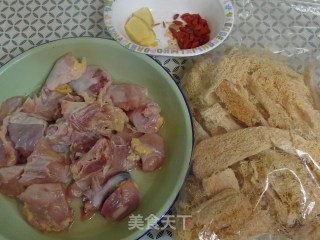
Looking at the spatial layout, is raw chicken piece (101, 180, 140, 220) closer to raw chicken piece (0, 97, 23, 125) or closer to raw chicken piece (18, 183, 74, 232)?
raw chicken piece (18, 183, 74, 232)

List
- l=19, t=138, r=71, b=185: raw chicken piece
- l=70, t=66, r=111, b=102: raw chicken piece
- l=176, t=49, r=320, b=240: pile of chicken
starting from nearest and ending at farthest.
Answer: l=176, t=49, r=320, b=240: pile of chicken < l=19, t=138, r=71, b=185: raw chicken piece < l=70, t=66, r=111, b=102: raw chicken piece

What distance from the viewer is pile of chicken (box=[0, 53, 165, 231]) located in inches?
34.0

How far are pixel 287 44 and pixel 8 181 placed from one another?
81 centimetres

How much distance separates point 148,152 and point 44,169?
0.25 m

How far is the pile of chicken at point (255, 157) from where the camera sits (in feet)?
2.57

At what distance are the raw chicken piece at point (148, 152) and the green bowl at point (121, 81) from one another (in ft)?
0.07

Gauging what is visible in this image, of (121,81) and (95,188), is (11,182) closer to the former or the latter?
(95,188)

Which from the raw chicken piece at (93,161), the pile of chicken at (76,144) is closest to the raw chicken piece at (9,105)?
the pile of chicken at (76,144)

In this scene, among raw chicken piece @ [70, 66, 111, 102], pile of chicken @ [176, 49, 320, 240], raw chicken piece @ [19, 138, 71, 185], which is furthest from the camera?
raw chicken piece @ [70, 66, 111, 102]

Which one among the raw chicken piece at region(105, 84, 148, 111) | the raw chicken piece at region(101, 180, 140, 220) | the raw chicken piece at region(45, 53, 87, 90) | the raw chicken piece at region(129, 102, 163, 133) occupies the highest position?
the raw chicken piece at region(45, 53, 87, 90)

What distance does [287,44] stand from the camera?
3.47ft

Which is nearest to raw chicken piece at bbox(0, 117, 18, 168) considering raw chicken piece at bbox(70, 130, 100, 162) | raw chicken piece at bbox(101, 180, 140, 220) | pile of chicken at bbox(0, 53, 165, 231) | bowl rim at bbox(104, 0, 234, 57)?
pile of chicken at bbox(0, 53, 165, 231)

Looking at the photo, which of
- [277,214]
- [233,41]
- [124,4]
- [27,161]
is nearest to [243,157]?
[277,214]

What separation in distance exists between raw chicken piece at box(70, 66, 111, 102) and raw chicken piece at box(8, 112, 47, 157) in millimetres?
130
